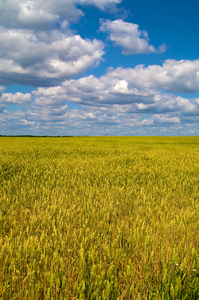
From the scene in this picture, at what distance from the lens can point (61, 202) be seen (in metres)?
3.64

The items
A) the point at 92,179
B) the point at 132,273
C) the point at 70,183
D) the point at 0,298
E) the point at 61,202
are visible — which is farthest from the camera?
the point at 92,179

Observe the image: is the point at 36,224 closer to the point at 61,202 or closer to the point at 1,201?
the point at 61,202

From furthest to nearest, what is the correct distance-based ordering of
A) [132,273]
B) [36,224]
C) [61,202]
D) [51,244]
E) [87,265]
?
[61,202]
[36,224]
[51,244]
[87,265]
[132,273]

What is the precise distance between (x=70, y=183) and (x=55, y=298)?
3653 mm

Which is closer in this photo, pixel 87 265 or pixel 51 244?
pixel 87 265

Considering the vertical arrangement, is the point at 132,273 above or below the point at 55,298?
above

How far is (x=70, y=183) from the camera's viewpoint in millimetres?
5328

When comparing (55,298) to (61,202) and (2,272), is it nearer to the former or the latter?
(2,272)

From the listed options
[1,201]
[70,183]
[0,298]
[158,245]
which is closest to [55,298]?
[0,298]

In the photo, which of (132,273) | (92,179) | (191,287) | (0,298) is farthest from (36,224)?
(92,179)

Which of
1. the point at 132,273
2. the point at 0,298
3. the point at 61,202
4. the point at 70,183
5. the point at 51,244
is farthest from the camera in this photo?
the point at 70,183

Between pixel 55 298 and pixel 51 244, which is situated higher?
pixel 51 244

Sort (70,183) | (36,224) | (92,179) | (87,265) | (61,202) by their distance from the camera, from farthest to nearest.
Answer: (92,179), (70,183), (61,202), (36,224), (87,265)

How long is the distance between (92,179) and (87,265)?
12.6 feet
